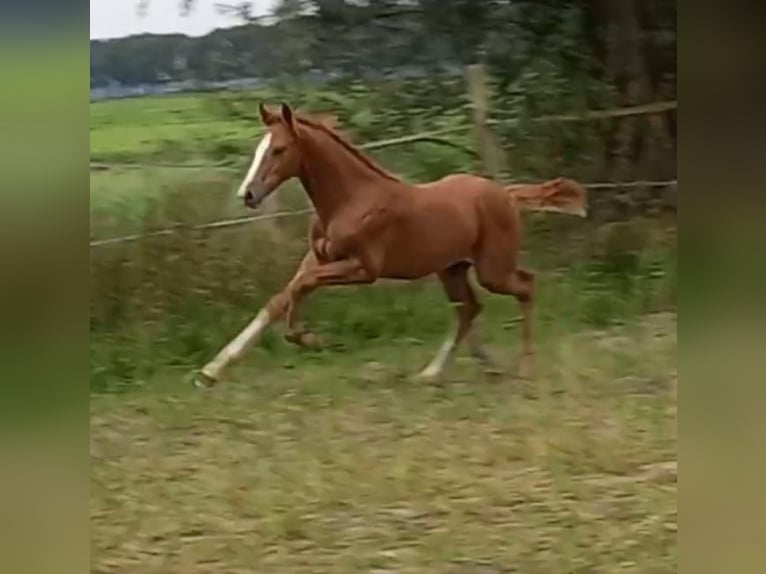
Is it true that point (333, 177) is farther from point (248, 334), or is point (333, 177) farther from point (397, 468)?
point (397, 468)

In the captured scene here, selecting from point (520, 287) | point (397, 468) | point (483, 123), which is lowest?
point (397, 468)

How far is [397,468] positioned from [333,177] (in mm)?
418

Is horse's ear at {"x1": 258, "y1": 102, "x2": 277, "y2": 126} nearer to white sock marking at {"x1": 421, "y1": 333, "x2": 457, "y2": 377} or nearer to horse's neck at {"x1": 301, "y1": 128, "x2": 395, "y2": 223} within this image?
horse's neck at {"x1": 301, "y1": 128, "x2": 395, "y2": 223}

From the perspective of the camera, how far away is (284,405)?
1.47 meters

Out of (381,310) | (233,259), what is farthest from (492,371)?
(233,259)

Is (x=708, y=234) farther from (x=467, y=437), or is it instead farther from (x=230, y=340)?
(x=230, y=340)

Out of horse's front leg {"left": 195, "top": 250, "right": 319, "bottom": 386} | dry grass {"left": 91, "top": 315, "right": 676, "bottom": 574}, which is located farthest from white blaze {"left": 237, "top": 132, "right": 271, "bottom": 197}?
dry grass {"left": 91, "top": 315, "right": 676, "bottom": 574}

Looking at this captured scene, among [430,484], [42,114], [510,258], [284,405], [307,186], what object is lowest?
[430,484]

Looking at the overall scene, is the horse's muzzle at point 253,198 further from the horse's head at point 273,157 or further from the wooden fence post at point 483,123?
the wooden fence post at point 483,123

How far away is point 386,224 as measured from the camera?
1.51 metres

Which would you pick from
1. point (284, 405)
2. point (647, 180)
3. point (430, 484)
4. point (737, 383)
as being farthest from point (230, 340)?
point (737, 383)

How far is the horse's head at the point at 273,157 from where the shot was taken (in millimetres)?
1472

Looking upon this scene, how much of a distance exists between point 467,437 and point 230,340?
0.36m

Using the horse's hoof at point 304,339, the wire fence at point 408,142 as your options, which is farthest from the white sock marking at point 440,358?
the wire fence at point 408,142
